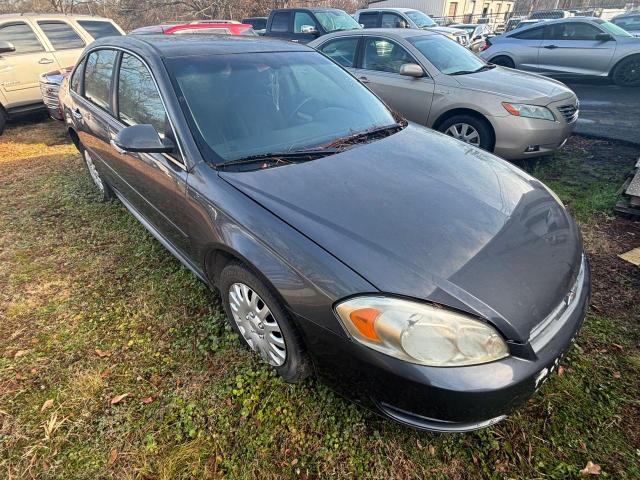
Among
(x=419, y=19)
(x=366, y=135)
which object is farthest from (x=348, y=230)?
(x=419, y=19)

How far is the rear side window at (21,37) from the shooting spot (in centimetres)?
634

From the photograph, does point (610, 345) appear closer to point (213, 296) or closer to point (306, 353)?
point (306, 353)

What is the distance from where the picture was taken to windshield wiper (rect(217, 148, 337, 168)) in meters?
2.00

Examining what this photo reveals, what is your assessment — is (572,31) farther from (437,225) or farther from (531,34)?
(437,225)

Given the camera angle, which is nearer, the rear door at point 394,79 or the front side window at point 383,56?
the rear door at point 394,79

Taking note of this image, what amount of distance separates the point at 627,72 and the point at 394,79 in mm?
6401

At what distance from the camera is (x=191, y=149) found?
2020 millimetres

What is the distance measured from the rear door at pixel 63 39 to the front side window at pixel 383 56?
5556 millimetres

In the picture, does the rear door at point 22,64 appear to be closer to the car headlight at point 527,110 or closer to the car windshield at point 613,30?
the car headlight at point 527,110

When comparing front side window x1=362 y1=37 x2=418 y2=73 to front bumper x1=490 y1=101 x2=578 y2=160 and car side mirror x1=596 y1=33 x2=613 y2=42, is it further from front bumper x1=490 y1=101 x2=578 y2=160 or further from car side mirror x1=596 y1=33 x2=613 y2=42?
car side mirror x1=596 y1=33 x2=613 y2=42

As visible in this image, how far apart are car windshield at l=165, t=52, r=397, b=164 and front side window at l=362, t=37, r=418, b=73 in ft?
8.17

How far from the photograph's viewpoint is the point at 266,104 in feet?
7.65

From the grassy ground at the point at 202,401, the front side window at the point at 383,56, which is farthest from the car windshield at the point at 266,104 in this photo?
the front side window at the point at 383,56

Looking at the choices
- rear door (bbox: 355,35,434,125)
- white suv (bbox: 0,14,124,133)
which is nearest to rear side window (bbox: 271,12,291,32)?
white suv (bbox: 0,14,124,133)
